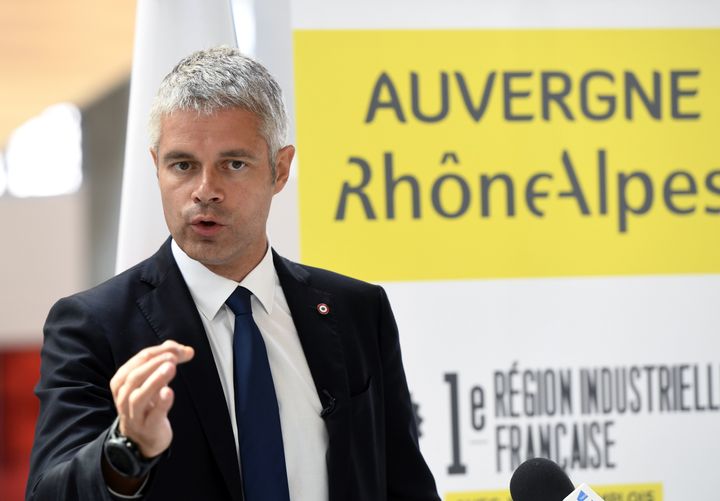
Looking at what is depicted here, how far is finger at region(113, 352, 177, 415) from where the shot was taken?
125 cm

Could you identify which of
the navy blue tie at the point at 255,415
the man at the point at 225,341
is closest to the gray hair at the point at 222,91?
the man at the point at 225,341

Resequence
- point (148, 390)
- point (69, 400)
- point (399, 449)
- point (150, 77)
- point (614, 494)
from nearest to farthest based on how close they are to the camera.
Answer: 1. point (148, 390)
2. point (69, 400)
3. point (399, 449)
4. point (150, 77)
5. point (614, 494)

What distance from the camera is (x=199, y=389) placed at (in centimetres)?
163

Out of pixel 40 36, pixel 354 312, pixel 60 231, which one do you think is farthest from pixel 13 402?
pixel 354 312

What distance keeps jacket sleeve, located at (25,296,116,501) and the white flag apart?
0.87 meters

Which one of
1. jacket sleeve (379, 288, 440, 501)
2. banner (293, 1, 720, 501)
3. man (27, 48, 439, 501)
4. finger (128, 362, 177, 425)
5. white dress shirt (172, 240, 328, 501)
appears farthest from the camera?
banner (293, 1, 720, 501)

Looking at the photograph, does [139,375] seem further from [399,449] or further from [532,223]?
[532,223]

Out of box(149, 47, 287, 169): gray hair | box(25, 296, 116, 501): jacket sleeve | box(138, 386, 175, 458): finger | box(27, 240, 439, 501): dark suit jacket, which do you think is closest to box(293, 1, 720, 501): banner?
box(27, 240, 439, 501): dark suit jacket

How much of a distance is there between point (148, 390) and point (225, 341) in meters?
0.49

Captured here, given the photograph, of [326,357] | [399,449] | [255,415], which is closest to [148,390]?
[255,415]

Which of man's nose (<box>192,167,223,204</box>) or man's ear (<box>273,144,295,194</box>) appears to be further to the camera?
man's ear (<box>273,144,295,194</box>)

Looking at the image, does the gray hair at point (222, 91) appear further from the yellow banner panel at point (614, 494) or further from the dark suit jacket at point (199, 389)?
the yellow banner panel at point (614, 494)

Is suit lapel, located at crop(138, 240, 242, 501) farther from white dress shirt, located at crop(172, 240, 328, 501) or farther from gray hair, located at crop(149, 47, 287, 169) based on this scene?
gray hair, located at crop(149, 47, 287, 169)

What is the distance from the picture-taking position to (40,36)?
307 inches
